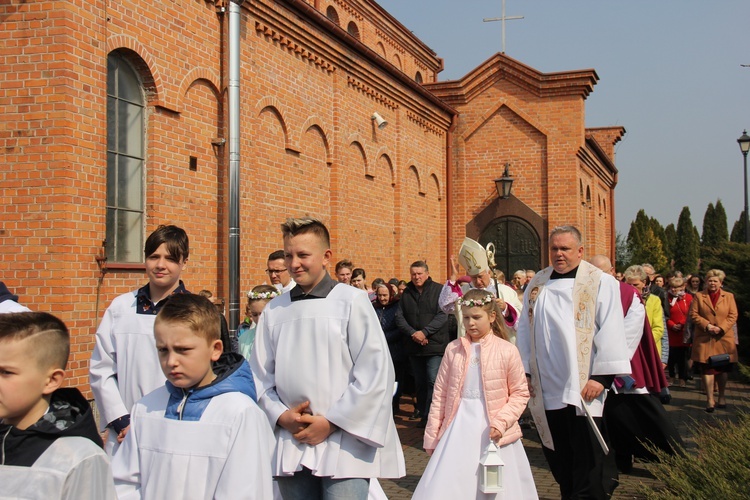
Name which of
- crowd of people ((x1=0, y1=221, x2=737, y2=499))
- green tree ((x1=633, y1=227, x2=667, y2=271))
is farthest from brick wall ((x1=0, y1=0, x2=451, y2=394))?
green tree ((x1=633, y1=227, x2=667, y2=271))

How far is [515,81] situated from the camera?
2419cm

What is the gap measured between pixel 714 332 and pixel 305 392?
32.8ft

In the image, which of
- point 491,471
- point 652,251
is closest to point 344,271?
point 491,471

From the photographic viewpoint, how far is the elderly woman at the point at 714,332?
1230 cm

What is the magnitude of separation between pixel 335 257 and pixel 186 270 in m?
5.14

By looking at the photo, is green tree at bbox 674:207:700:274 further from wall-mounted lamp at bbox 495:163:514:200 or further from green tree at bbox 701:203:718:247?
wall-mounted lamp at bbox 495:163:514:200

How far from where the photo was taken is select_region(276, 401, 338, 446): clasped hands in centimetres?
400

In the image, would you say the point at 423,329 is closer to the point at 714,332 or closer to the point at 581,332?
the point at 714,332

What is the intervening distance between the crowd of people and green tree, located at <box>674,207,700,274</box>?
226 ft

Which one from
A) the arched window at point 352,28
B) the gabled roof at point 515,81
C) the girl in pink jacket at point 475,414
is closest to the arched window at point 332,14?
the arched window at point 352,28

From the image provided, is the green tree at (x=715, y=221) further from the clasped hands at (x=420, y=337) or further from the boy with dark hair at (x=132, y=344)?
the boy with dark hair at (x=132, y=344)

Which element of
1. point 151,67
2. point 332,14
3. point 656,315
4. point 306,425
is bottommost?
point 306,425

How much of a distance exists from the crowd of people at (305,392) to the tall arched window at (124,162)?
2.88 m

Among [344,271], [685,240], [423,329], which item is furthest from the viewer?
[685,240]
